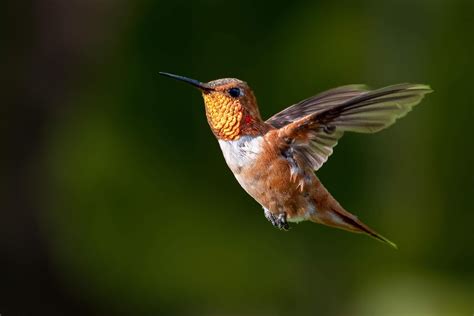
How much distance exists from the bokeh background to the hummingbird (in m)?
3.42

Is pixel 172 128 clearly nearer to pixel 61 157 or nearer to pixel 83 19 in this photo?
pixel 61 157

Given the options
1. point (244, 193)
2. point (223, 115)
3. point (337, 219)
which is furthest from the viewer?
point (244, 193)

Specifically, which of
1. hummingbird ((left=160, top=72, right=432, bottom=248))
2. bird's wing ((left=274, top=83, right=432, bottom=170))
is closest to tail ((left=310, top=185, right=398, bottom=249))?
hummingbird ((left=160, top=72, right=432, bottom=248))

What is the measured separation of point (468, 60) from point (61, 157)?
2.80m

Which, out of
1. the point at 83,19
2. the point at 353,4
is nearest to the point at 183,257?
the point at 353,4

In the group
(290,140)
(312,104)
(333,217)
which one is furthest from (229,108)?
(312,104)

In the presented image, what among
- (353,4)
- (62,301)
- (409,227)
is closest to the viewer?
(409,227)

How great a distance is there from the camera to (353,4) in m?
5.91

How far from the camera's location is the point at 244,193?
547 cm

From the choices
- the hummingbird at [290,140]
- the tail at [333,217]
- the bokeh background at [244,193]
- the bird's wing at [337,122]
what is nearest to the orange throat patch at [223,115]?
the hummingbird at [290,140]

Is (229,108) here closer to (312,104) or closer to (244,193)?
(312,104)

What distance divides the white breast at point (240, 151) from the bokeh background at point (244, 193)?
3606 mm

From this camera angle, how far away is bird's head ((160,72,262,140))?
128 centimetres

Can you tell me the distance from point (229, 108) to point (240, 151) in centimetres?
10
